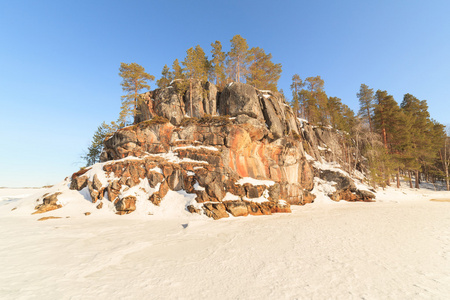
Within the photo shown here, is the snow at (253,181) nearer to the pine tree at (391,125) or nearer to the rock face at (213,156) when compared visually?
the rock face at (213,156)

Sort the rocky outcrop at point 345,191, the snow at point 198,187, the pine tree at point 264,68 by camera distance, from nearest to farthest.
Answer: the snow at point 198,187 → the rocky outcrop at point 345,191 → the pine tree at point 264,68

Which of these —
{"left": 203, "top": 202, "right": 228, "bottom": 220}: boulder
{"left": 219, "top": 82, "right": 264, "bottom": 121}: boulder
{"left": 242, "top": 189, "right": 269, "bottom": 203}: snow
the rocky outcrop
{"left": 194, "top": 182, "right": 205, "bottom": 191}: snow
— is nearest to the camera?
{"left": 203, "top": 202, "right": 228, "bottom": 220}: boulder

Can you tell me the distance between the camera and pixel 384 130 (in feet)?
99.1

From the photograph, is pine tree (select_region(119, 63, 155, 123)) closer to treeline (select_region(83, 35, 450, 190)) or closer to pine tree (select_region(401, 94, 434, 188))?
treeline (select_region(83, 35, 450, 190))

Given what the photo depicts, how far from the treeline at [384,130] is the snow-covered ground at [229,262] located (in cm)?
1947

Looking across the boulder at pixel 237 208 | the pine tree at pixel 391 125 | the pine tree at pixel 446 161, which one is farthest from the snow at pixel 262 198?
the pine tree at pixel 446 161

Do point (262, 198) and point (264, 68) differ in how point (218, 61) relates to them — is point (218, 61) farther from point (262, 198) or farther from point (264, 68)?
point (262, 198)

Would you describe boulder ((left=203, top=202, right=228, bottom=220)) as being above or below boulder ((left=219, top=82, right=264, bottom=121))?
below

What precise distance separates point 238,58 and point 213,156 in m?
21.6

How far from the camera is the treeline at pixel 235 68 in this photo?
2886 centimetres

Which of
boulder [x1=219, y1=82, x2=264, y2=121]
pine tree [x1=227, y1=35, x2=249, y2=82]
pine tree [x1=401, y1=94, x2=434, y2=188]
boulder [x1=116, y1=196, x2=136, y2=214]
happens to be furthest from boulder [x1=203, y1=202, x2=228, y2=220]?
pine tree [x1=401, y1=94, x2=434, y2=188]

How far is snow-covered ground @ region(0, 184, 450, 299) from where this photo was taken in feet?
13.4

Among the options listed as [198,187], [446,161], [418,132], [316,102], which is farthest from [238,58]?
[446,161]

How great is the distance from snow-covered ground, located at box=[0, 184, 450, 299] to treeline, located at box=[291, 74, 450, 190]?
19469 mm
